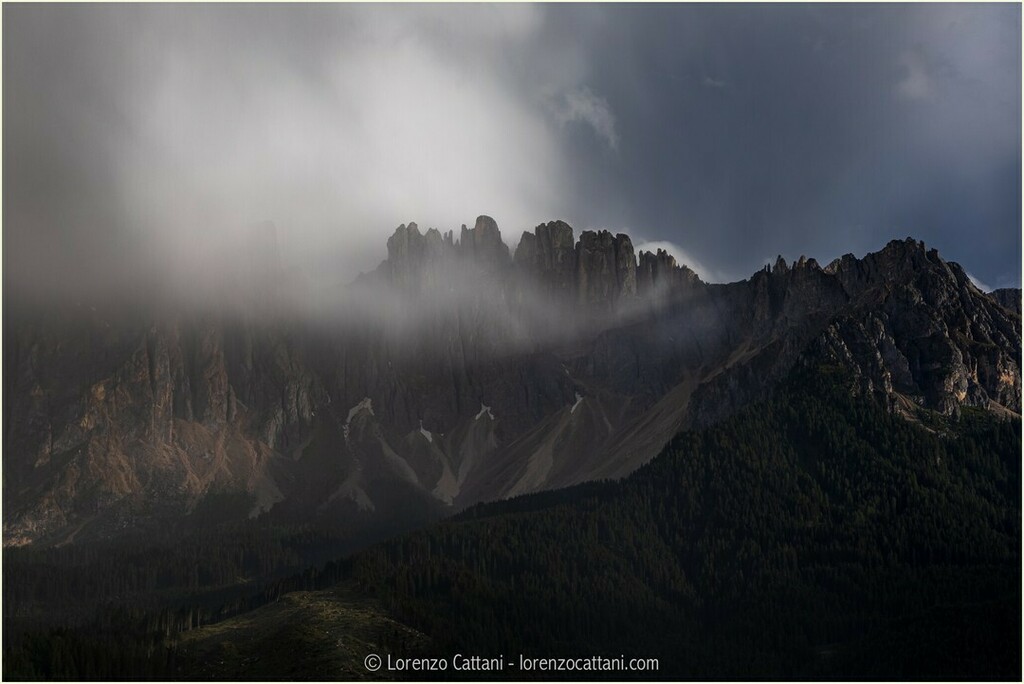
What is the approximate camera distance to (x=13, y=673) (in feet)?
609

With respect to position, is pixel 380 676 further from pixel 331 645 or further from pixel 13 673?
pixel 13 673

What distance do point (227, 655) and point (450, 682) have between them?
138 feet

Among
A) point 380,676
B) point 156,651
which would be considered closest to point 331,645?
point 380,676

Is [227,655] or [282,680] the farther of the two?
[227,655]

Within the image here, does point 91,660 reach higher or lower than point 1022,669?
higher

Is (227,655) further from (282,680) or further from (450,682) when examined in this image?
(450,682)

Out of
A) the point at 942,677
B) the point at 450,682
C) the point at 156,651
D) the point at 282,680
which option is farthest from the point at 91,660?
the point at 942,677

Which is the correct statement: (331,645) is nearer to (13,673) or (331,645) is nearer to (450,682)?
(450,682)

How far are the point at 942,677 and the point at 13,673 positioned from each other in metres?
169

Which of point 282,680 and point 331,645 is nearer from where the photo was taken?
point 282,680

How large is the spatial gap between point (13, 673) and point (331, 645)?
5499cm

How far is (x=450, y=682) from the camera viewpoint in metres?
194

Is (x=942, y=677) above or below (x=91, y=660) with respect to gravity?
below

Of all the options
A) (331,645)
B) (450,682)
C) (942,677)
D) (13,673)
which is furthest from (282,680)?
(942,677)
